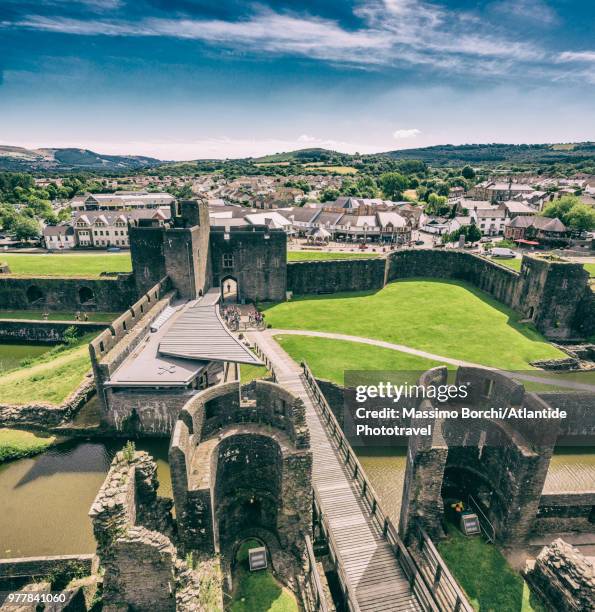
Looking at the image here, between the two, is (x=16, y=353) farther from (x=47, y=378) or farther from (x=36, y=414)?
(x=36, y=414)

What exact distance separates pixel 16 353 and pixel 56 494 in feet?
73.5

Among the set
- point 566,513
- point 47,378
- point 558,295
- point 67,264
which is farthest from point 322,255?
point 566,513

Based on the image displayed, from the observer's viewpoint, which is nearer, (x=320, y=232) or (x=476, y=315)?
(x=476, y=315)

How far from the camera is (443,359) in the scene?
3036 centimetres

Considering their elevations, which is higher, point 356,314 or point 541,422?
point 541,422

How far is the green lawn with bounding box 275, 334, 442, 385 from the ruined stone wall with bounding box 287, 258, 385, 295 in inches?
572

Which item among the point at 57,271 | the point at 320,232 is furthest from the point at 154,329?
the point at 320,232

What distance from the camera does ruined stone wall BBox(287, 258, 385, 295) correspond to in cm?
4659

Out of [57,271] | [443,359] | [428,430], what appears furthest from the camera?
[57,271]

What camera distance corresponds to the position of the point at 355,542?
1623 centimetres

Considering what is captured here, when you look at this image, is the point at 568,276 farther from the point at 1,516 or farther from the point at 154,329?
the point at 1,516

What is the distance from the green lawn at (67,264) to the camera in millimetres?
51172

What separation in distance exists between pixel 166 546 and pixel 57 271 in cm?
4895

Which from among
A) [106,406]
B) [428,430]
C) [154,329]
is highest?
[428,430]
